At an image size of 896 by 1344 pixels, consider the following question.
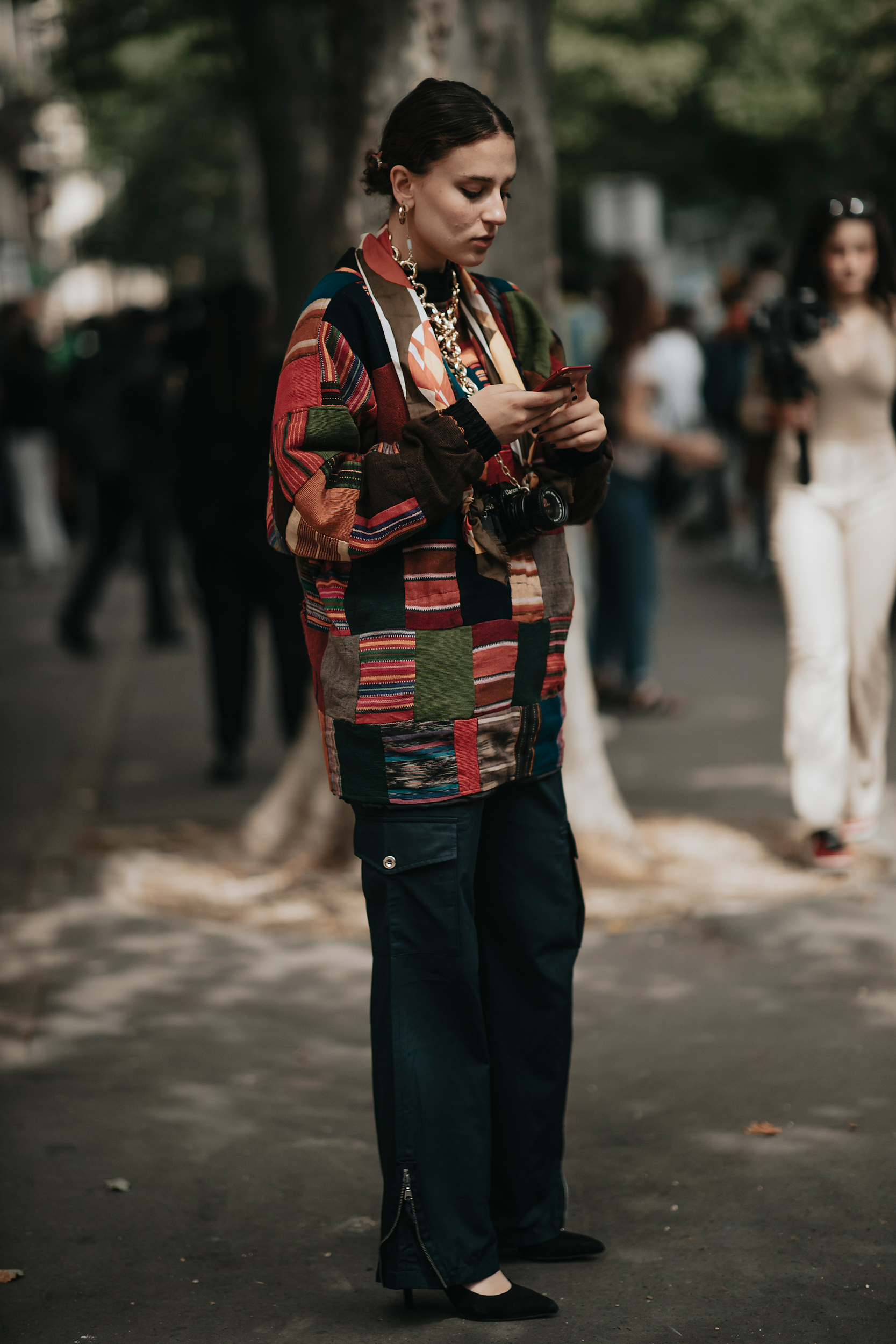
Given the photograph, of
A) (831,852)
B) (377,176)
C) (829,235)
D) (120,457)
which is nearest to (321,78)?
(120,457)

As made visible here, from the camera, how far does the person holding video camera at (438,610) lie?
2.87 meters

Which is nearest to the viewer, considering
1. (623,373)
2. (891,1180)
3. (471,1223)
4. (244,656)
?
(471,1223)

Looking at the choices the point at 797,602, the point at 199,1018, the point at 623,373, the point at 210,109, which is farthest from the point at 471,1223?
the point at 210,109

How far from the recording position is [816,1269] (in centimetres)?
324

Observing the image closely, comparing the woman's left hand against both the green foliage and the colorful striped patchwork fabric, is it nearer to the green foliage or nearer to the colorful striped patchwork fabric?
the colorful striped patchwork fabric

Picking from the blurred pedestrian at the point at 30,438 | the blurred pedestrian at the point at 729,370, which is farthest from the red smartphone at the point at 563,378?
the blurred pedestrian at the point at 30,438

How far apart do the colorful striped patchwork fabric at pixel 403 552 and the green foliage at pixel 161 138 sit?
481 inches

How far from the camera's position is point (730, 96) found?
2930cm

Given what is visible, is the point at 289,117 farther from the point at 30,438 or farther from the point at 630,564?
the point at 30,438

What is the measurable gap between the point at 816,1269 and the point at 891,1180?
1.39 feet

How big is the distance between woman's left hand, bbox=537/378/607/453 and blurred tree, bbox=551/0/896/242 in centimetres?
2366

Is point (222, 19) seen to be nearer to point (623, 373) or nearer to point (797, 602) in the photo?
point (623, 373)

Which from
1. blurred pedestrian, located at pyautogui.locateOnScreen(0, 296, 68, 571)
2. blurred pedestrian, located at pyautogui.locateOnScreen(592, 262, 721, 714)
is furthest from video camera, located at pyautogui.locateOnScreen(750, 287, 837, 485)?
blurred pedestrian, located at pyautogui.locateOnScreen(0, 296, 68, 571)

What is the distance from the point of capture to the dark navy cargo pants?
3.00 m
